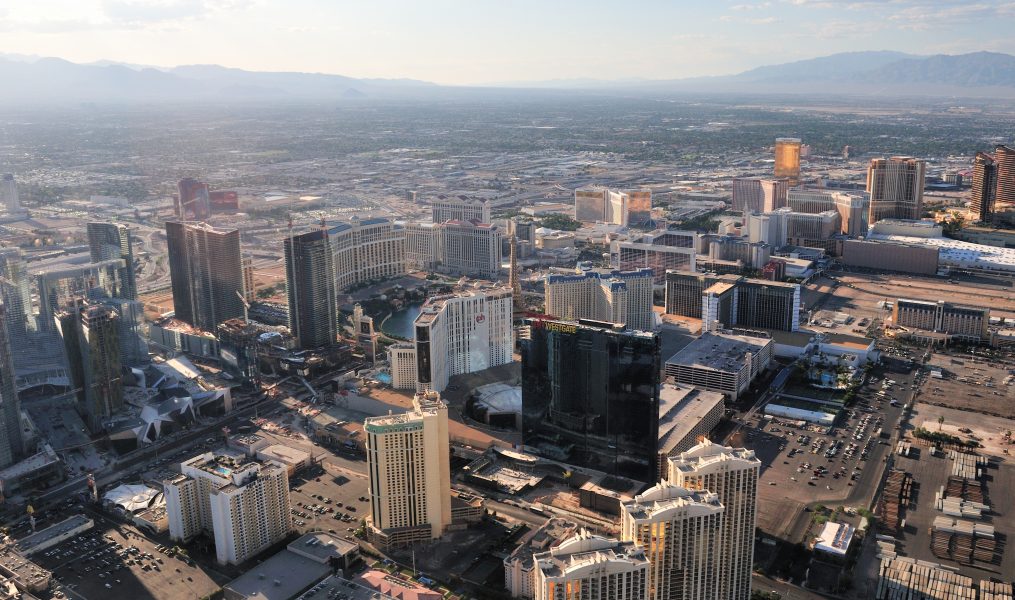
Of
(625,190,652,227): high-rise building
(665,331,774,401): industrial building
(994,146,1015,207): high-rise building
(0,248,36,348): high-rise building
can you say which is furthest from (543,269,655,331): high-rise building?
(994,146,1015,207): high-rise building

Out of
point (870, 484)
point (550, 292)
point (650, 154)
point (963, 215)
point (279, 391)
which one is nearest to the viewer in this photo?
point (870, 484)

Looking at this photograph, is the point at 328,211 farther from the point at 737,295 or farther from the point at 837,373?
the point at 837,373

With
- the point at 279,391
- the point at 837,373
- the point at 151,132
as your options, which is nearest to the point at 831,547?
the point at 837,373

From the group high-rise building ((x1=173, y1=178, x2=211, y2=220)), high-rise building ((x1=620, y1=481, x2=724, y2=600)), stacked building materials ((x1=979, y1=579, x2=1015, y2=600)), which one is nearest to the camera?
high-rise building ((x1=620, y1=481, x2=724, y2=600))

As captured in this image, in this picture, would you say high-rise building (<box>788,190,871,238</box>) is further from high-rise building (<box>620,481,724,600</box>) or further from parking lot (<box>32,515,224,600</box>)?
parking lot (<box>32,515,224,600</box>)

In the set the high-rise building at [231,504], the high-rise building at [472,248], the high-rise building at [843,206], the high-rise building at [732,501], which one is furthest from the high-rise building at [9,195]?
the high-rise building at [732,501]

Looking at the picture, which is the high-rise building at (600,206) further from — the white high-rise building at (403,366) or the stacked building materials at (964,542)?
the stacked building materials at (964,542)
